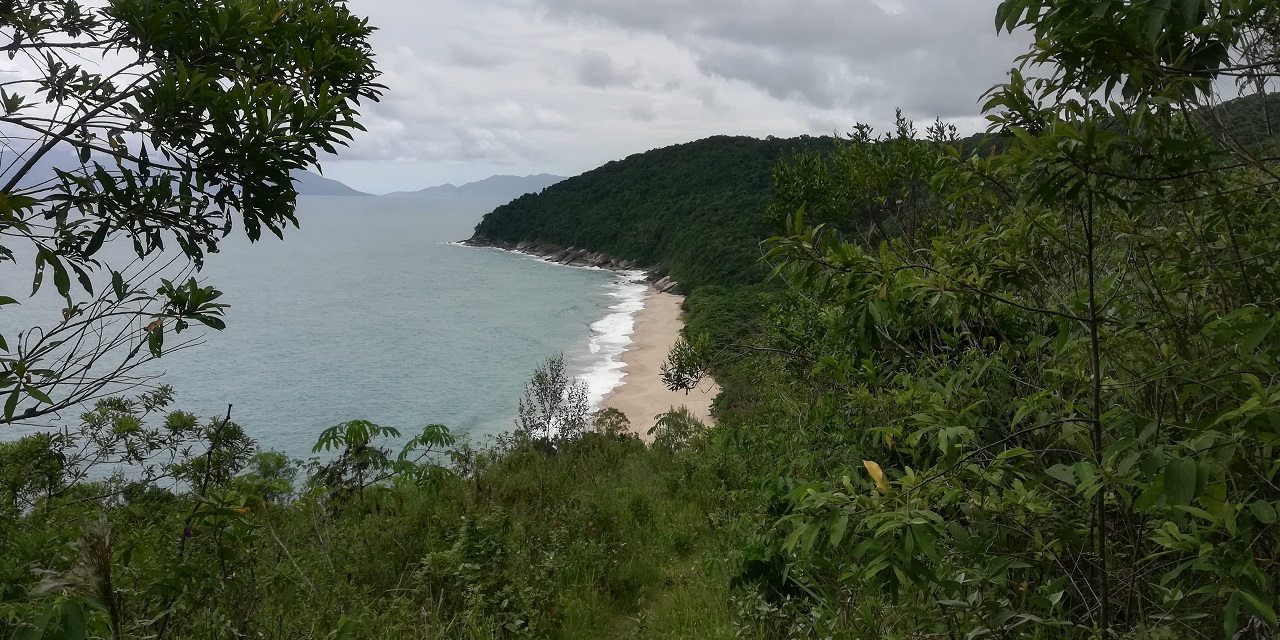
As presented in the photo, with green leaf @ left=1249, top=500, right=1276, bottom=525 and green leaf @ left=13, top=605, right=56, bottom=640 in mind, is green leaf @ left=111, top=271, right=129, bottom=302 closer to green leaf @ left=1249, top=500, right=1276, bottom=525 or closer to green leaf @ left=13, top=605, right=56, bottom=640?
green leaf @ left=13, top=605, right=56, bottom=640

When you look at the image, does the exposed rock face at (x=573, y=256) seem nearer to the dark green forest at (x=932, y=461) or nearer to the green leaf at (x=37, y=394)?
the dark green forest at (x=932, y=461)

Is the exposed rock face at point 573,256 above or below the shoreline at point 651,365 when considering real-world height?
above

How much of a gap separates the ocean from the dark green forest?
6.27 feet

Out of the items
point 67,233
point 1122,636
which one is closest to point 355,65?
point 67,233

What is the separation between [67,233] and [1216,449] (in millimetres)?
Result: 2947

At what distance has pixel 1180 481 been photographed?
1.17 metres

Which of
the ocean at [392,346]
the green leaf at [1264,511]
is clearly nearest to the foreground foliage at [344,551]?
the ocean at [392,346]

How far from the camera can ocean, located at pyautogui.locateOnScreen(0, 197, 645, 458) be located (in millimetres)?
19516

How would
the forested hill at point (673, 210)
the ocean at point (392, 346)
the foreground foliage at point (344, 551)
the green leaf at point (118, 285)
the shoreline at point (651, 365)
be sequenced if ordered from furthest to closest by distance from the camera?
the forested hill at point (673, 210) < the ocean at point (392, 346) < the shoreline at point (651, 365) < the foreground foliage at point (344, 551) < the green leaf at point (118, 285)

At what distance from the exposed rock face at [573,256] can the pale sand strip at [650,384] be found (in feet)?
37.7

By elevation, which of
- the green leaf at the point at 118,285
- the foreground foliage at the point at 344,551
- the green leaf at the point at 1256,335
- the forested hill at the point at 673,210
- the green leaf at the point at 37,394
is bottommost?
the foreground foliage at the point at 344,551

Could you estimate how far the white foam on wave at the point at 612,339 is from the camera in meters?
21.9

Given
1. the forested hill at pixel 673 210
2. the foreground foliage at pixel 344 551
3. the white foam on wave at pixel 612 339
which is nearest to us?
the foreground foliage at pixel 344 551

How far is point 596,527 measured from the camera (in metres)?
5.93
